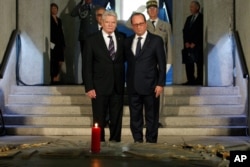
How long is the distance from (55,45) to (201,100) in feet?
12.0

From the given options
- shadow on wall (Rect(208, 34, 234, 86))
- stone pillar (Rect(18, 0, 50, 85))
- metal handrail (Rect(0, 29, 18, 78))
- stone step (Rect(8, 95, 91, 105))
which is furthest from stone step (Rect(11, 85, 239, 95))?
stone pillar (Rect(18, 0, 50, 85))

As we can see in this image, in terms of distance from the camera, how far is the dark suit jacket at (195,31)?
11.0 metres

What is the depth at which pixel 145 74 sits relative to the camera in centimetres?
629

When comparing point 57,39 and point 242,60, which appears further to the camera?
point 57,39

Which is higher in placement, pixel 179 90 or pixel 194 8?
pixel 194 8

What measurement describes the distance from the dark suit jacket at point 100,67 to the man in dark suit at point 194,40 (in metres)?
4.96

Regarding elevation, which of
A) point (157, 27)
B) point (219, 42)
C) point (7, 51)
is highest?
point (157, 27)

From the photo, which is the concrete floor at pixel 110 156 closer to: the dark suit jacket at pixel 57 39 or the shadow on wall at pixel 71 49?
the dark suit jacket at pixel 57 39

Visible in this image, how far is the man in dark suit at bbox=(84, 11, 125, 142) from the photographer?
619cm

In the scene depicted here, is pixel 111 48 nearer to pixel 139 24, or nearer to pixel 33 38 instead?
pixel 139 24

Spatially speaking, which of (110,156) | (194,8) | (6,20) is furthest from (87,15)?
(110,156)

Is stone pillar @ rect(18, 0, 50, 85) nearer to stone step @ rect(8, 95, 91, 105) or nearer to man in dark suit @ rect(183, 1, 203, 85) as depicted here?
stone step @ rect(8, 95, 91, 105)

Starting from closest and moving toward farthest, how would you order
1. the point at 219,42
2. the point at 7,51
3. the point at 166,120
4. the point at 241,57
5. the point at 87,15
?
the point at 166,120 → the point at 241,57 → the point at 7,51 → the point at 219,42 → the point at 87,15

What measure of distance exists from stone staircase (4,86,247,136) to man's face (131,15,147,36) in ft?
8.28
